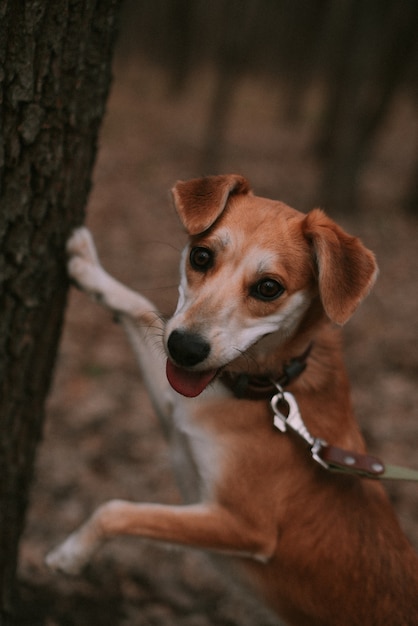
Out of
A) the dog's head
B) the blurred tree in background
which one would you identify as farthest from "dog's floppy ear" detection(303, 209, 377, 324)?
the blurred tree in background

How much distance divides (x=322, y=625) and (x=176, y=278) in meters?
5.73

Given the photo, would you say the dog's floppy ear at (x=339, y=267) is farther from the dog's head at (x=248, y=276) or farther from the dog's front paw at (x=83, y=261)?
the dog's front paw at (x=83, y=261)

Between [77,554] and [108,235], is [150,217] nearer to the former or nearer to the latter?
[108,235]

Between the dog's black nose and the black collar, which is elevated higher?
the dog's black nose

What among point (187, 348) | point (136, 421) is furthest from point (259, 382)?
point (136, 421)

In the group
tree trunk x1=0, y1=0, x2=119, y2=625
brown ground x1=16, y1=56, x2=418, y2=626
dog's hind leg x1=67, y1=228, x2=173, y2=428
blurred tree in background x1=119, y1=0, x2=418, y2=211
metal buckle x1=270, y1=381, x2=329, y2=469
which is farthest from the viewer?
blurred tree in background x1=119, y1=0, x2=418, y2=211

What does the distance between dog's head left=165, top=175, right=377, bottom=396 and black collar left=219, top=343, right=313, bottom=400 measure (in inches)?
3.8

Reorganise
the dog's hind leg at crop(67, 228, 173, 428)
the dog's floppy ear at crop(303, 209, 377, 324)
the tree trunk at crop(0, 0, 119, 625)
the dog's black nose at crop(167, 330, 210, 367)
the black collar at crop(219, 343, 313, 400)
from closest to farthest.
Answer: the tree trunk at crop(0, 0, 119, 625), the dog's black nose at crop(167, 330, 210, 367), the dog's floppy ear at crop(303, 209, 377, 324), the black collar at crop(219, 343, 313, 400), the dog's hind leg at crop(67, 228, 173, 428)

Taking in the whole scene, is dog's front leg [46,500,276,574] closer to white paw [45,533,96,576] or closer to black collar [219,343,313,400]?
white paw [45,533,96,576]

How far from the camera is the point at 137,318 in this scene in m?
3.30

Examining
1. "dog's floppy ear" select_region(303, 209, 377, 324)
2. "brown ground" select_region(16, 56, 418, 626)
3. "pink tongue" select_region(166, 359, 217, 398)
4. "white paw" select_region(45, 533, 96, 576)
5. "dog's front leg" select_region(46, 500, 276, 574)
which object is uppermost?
"dog's floppy ear" select_region(303, 209, 377, 324)

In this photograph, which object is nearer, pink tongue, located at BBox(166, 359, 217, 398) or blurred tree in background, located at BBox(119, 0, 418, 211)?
pink tongue, located at BBox(166, 359, 217, 398)

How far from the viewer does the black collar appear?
9.29 ft

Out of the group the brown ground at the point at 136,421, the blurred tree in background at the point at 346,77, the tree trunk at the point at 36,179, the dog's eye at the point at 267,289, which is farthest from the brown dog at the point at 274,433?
the blurred tree in background at the point at 346,77
